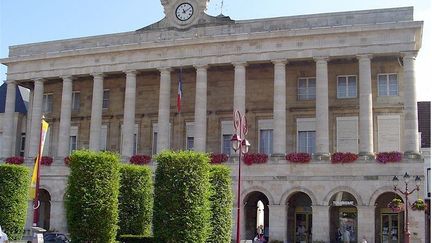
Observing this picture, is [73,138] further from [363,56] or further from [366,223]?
[366,223]

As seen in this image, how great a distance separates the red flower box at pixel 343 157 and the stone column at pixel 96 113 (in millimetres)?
17524

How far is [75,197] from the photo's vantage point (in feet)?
84.0

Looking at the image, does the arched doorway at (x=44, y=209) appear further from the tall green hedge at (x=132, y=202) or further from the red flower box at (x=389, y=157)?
the red flower box at (x=389, y=157)

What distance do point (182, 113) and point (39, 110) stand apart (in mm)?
11369

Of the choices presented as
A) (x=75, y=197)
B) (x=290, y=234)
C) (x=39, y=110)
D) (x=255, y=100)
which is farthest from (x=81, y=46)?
(x=75, y=197)

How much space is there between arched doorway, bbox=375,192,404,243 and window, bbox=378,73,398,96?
23.6 ft

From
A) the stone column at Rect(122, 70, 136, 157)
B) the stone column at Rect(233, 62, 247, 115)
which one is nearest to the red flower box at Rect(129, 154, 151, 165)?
the stone column at Rect(122, 70, 136, 157)

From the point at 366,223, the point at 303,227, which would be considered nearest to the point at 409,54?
the point at 366,223

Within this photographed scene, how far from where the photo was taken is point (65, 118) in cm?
4700

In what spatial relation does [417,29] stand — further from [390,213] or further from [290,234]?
[290,234]

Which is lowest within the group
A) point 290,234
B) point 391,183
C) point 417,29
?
point 290,234

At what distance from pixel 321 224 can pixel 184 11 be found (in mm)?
18258

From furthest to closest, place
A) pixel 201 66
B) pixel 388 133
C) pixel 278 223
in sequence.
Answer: pixel 201 66
pixel 388 133
pixel 278 223

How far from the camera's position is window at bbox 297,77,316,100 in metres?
44.0
